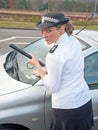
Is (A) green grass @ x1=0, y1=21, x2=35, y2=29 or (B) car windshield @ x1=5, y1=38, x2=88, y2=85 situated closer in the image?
(B) car windshield @ x1=5, y1=38, x2=88, y2=85

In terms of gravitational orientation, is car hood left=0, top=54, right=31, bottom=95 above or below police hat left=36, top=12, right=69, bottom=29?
below

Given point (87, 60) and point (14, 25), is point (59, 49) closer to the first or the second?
point (87, 60)

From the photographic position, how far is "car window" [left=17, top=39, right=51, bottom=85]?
3738 millimetres

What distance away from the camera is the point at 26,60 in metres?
4.16

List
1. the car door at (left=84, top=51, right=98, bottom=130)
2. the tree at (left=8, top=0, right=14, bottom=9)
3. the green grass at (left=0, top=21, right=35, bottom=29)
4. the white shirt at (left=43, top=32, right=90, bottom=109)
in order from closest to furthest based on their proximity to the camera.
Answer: the white shirt at (left=43, top=32, right=90, bottom=109) → the car door at (left=84, top=51, right=98, bottom=130) → the green grass at (left=0, top=21, right=35, bottom=29) → the tree at (left=8, top=0, right=14, bottom=9)

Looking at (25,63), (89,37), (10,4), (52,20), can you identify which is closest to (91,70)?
(89,37)

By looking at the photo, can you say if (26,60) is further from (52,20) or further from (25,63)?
(52,20)

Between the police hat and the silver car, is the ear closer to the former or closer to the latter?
the police hat

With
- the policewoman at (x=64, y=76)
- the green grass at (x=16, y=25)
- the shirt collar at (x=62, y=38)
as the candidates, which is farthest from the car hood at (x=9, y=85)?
the green grass at (x=16, y=25)

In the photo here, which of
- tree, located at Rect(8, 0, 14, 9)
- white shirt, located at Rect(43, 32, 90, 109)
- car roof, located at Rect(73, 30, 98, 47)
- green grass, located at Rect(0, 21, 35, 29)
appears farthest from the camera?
tree, located at Rect(8, 0, 14, 9)

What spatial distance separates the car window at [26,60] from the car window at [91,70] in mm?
522

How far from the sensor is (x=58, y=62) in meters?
2.91

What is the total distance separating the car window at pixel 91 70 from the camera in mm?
3760

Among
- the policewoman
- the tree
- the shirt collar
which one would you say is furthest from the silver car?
the tree
